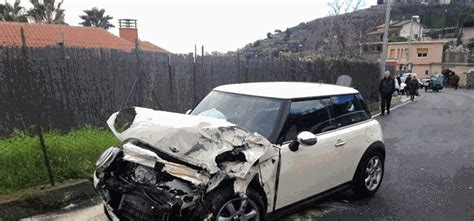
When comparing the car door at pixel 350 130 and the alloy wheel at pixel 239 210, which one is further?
the car door at pixel 350 130

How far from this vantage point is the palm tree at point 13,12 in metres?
35.0

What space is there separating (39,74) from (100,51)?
1.28 metres

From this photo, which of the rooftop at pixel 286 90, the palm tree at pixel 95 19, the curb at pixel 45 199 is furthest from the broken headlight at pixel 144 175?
the palm tree at pixel 95 19

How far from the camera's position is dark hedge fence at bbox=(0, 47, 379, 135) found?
6055 mm

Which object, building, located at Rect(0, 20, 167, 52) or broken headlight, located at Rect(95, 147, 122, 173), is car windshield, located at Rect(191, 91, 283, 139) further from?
building, located at Rect(0, 20, 167, 52)

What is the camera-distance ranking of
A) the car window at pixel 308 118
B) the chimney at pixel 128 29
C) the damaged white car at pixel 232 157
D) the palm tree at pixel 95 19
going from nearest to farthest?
1. the damaged white car at pixel 232 157
2. the car window at pixel 308 118
3. the chimney at pixel 128 29
4. the palm tree at pixel 95 19

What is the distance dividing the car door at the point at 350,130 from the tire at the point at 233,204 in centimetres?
148

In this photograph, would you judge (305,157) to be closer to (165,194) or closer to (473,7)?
(165,194)

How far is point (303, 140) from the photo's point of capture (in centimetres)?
390

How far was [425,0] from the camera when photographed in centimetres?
11812

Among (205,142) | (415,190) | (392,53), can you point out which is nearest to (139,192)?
(205,142)

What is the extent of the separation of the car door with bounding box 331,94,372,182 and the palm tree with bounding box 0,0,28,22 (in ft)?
124

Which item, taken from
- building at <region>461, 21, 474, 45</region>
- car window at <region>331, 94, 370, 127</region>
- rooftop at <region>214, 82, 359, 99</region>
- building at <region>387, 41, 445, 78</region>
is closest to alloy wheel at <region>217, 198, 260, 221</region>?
rooftop at <region>214, 82, 359, 99</region>

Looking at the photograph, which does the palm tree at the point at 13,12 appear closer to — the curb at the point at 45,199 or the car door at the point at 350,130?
the curb at the point at 45,199
